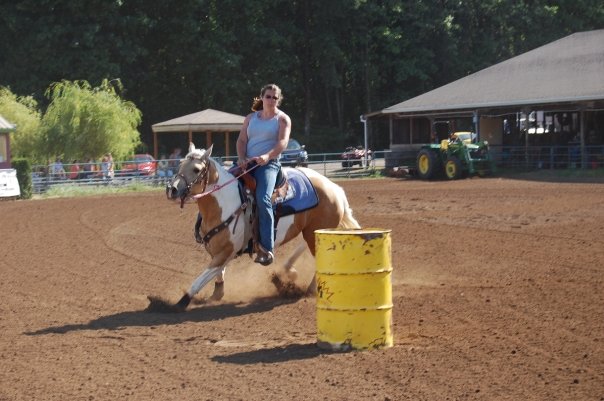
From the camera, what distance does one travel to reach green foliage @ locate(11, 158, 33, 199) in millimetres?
32844

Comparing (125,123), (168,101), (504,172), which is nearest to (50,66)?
(168,101)

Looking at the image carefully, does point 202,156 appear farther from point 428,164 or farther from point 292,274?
point 428,164

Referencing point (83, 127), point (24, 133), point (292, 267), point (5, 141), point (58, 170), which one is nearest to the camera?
point (292, 267)

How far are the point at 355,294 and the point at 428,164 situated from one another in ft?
93.1

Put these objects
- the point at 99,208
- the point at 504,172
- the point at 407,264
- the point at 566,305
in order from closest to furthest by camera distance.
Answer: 1. the point at 566,305
2. the point at 407,264
3. the point at 99,208
4. the point at 504,172

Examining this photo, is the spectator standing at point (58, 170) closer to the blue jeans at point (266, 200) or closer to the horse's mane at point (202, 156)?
the horse's mane at point (202, 156)

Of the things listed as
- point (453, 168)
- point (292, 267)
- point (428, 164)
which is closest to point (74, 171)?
point (428, 164)

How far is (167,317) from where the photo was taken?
412 inches

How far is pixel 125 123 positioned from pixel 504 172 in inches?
594

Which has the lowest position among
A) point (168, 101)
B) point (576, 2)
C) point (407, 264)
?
point (407, 264)

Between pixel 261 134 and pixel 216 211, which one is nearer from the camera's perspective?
pixel 216 211

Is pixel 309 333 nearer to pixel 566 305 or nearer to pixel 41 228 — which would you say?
pixel 566 305

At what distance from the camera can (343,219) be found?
1226 cm

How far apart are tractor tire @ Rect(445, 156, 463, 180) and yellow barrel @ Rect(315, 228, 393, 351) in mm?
27212
